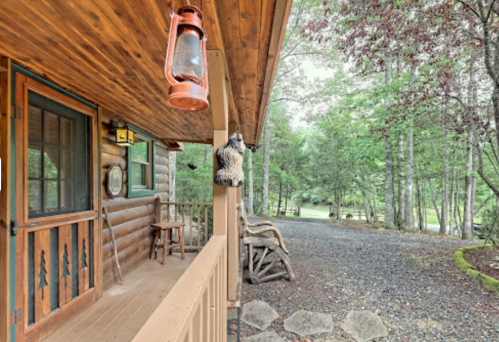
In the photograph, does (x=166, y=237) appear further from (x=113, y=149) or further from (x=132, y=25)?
(x=132, y=25)

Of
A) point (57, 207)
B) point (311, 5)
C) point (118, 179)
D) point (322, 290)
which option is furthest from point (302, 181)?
point (57, 207)

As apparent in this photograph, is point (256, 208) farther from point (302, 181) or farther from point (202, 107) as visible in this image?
point (202, 107)

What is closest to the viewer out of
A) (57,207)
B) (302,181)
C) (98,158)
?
(57,207)

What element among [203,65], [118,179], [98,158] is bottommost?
[118,179]

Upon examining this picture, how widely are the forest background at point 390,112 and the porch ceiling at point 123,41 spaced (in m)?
3.63

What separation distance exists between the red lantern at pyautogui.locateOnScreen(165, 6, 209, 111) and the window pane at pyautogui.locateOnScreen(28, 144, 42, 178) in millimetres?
1755

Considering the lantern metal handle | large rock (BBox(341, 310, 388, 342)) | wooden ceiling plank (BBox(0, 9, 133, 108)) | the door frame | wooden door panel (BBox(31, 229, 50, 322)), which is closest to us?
the lantern metal handle

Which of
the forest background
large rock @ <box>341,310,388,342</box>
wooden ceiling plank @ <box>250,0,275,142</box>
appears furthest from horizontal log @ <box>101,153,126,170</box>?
the forest background

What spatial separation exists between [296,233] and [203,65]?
6872 mm

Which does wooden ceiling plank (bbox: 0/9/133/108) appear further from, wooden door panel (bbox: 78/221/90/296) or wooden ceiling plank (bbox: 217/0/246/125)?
wooden door panel (bbox: 78/221/90/296)

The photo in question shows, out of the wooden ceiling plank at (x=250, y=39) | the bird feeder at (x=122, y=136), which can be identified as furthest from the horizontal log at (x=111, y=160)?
the wooden ceiling plank at (x=250, y=39)

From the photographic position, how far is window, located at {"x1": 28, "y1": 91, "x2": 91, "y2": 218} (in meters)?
2.06

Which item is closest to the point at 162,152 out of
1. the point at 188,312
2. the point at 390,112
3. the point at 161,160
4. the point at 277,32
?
the point at 161,160

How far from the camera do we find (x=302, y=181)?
1477 centimetres
